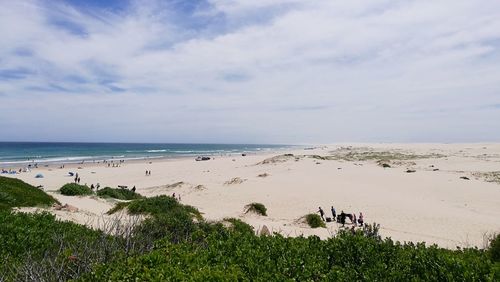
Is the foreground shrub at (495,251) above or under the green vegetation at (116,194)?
above

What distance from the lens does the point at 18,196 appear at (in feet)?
50.7

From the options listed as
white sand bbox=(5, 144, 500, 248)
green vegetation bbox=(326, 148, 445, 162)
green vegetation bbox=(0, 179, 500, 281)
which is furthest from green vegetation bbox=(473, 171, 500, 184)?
green vegetation bbox=(0, 179, 500, 281)

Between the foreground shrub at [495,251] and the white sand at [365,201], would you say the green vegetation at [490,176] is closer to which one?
the white sand at [365,201]

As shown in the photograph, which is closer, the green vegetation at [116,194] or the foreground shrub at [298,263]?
A: the foreground shrub at [298,263]

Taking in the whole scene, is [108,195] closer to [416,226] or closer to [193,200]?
[193,200]

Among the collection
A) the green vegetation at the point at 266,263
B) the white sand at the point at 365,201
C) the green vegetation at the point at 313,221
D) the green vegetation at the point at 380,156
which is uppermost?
the green vegetation at the point at 266,263

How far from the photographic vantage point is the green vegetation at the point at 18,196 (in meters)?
14.4

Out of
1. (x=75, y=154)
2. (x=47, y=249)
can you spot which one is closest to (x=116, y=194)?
(x=47, y=249)

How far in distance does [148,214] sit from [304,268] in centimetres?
1216

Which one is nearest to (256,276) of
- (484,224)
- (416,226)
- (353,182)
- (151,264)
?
(151,264)

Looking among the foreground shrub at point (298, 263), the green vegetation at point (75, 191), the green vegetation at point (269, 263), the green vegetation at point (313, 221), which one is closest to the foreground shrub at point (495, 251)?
the green vegetation at point (269, 263)

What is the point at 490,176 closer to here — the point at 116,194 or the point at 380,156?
the point at 380,156

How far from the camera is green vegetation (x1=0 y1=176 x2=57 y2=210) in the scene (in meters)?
14.4

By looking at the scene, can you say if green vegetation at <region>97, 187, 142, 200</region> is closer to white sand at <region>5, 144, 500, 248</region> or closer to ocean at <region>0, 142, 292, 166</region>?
white sand at <region>5, 144, 500, 248</region>
